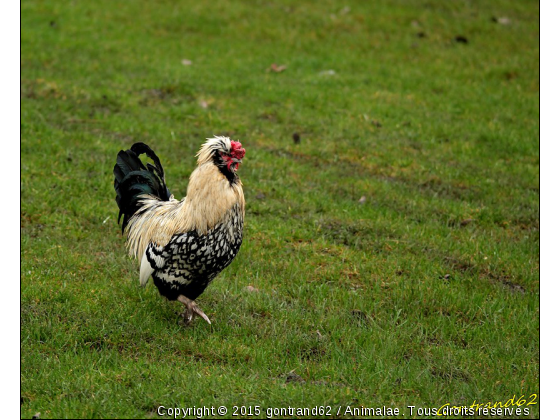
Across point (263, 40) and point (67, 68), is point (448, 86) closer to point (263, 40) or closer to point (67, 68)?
point (263, 40)

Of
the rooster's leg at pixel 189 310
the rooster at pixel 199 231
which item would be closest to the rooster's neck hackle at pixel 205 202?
the rooster at pixel 199 231

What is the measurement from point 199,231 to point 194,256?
9.1 inches

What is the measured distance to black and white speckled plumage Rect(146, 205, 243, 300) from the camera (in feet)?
18.6

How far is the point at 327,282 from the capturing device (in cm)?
707

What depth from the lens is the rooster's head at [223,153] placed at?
5727 millimetres

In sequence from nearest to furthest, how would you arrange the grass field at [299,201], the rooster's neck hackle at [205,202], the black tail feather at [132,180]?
the grass field at [299,201] < the rooster's neck hackle at [205,202] < the black tail feather at [132,180]

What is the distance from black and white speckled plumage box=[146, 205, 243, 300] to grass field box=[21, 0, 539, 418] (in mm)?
470

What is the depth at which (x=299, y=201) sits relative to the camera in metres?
8.96

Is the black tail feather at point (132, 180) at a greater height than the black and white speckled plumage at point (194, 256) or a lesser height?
greater

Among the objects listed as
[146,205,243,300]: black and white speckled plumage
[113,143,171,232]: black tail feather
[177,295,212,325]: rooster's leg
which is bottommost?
[177,295,212,325]: rooster's leg

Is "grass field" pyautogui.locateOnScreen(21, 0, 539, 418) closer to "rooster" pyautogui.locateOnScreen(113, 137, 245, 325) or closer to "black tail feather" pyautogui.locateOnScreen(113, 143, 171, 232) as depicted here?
"rooster" pyautogui.locateOnScreen(113, 137, 245, 325)

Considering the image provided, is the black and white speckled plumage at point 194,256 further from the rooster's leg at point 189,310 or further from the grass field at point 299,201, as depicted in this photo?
the grass field at point 299,201

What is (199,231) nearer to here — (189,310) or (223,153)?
(223,153)

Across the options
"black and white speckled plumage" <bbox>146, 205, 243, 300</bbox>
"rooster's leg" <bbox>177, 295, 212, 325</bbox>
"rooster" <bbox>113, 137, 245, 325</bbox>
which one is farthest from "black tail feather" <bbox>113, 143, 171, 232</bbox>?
"rooster's leg" <bbox>177, 295, 212, 325</bbox>
